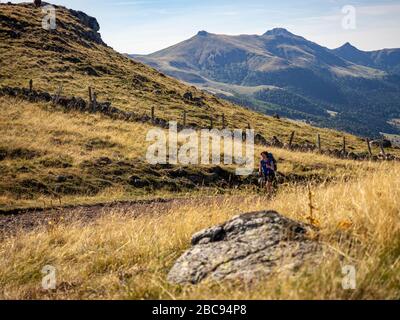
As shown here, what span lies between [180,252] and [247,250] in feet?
4.98

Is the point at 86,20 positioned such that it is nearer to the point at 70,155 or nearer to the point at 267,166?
the point at 70,155

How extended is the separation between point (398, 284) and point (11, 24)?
235 feet

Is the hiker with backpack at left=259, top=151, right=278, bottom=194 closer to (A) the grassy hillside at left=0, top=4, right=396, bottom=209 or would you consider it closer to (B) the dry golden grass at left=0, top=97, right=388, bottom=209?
(A) the grassy hillside at left=0, top=4, right=396, bottom=209

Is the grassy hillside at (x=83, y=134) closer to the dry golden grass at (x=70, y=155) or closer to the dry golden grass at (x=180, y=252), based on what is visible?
the dry golden grass at (x=70, y=155)

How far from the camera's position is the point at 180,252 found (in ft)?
20.1

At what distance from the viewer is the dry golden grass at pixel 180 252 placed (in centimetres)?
383

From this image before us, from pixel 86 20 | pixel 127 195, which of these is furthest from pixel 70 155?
pixel 86 20

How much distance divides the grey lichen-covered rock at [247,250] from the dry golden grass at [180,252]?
221 mm

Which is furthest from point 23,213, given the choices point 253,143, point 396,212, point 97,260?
point 253,143

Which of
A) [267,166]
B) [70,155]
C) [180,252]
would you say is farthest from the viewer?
[70,155]

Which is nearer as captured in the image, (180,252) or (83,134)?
(180,252)

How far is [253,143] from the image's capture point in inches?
1564

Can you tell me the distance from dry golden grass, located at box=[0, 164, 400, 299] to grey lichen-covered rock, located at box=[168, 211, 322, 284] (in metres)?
0.22

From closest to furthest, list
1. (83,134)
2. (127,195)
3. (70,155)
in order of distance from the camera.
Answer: (127,195) → (70,155) → (83,134)
